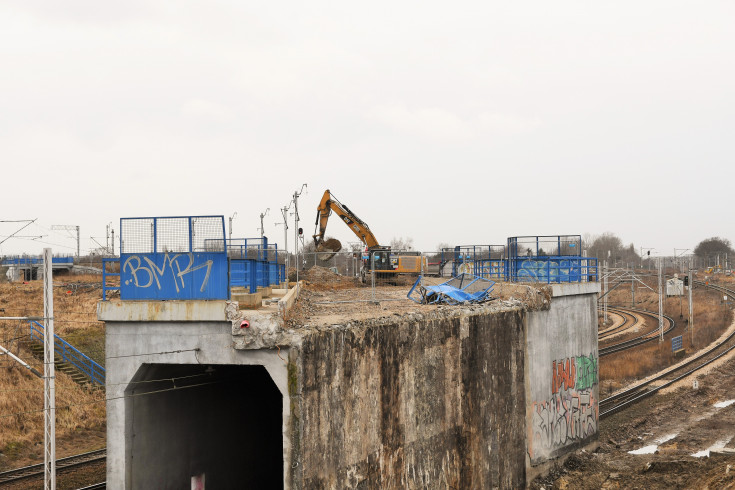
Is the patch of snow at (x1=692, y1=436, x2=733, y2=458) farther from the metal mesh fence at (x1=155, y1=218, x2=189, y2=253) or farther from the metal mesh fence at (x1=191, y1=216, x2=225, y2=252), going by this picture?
the metal mesh fence at (x1=155, y1=218, x2=189, y2=253)

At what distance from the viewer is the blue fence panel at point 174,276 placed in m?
14.7

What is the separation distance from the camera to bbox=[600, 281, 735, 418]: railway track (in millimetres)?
32844

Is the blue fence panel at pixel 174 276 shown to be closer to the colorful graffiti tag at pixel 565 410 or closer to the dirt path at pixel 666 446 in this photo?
the colorful graffiti tag at pixel 565 410

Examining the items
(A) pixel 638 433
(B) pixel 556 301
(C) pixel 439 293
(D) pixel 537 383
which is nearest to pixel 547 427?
(D) pixel 537 383

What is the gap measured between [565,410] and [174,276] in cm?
1548

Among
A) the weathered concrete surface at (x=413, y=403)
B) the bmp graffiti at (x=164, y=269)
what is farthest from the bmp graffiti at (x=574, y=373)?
the bmp graffiti at (x=164, y=269)

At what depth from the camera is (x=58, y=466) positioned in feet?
69.2

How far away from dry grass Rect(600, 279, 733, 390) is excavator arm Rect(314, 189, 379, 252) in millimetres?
15869

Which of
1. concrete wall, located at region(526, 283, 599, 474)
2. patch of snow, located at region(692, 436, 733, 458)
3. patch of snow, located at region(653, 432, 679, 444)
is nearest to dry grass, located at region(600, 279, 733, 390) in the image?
patch of snow, located at region(653, 432, 679, 444)

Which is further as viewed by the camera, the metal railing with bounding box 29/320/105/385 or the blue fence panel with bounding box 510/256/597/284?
the metal railing with bounding box 29/320/105/385

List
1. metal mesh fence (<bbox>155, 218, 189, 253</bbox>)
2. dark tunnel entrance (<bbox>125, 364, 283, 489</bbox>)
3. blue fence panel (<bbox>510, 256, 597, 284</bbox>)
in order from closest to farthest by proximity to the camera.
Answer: metal mesh fence (<bbox>155, 218, 189, 253</bbox>) → dark tunnel entrance (<bbox>125, 364, 283, 489</bbox>) → blue fence panel (<bbox>510, 256, 597, 284</bbox>)

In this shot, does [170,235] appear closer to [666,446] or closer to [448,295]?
[448,295]

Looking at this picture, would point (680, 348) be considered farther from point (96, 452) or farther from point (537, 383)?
point (96, 452)

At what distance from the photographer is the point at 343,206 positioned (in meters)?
38.9
